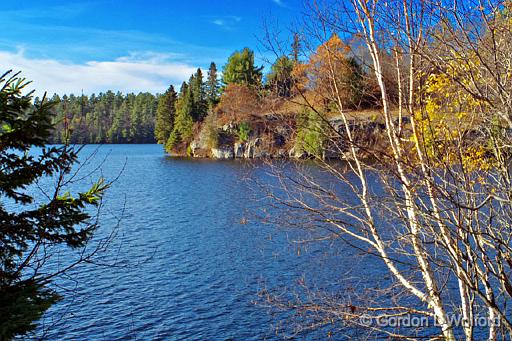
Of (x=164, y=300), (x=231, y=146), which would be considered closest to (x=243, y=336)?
(x=164, y=300)

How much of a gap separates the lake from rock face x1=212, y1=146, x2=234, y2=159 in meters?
32.0

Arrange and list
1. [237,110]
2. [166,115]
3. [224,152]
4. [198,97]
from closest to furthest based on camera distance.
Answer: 1. [237,110]
2. [224,152]
3. [198,97]
4. [166,115]

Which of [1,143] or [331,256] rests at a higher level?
[1,143]

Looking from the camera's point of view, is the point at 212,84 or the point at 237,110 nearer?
the point at 237,110

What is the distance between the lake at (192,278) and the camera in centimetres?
1124

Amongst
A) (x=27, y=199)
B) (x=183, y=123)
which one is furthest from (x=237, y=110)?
(x=183, y=123)

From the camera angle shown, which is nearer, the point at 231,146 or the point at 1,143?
the point at 1,143

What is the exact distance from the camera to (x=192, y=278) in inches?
574

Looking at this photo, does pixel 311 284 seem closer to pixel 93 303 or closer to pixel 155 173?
pixel 93 303

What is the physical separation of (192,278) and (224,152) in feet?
141

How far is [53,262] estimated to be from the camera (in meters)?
15.5

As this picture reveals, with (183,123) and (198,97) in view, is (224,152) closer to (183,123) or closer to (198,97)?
(183,123)

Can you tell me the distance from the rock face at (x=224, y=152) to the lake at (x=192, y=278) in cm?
3197

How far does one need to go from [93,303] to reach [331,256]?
7911mm
